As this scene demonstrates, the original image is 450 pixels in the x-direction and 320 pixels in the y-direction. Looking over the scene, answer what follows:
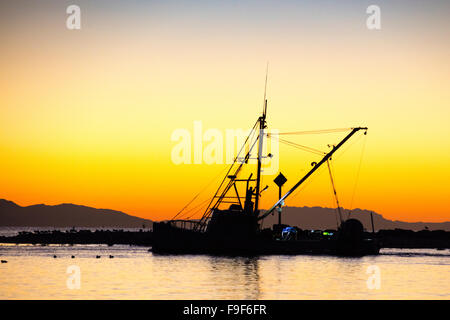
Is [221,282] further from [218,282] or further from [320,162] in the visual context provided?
[320,162]

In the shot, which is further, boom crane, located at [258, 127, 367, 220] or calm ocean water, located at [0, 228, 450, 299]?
boom crane, located at [258, 127, 367, 220]

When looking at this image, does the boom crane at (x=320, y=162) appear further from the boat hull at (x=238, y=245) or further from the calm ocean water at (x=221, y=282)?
the calm ocean water at (x=221, y=282)

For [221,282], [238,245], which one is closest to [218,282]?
[221,282]

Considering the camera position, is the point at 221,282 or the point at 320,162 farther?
the point at 320,162

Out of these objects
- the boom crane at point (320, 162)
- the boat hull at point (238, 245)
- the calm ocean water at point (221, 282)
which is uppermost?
the boom crane at point (320, 162)

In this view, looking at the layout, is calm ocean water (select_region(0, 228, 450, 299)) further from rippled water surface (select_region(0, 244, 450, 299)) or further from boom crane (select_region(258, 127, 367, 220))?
boom crane (select_region(258, 127, 367, 220))

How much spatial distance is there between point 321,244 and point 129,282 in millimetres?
53224

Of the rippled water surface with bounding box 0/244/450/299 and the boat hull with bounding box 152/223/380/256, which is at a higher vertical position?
the boat hull with bounding box 152/223/380/256

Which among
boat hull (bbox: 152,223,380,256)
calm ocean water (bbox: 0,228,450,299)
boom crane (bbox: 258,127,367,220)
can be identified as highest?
boom crane (bbox: 258,127,367,220)

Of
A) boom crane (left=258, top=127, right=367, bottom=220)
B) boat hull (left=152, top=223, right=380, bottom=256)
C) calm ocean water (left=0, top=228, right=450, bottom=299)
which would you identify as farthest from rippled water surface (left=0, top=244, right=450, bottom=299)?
boom crane (left=258, top=127, right=367, bottom=220)

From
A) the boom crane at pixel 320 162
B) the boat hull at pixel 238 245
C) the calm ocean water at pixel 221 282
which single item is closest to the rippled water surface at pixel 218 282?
the calm ocean water at pixel 221 282

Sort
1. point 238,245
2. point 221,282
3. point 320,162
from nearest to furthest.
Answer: point 221,282 < point 238,245 < point 320,162

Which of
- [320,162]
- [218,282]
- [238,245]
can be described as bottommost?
[218,282]
